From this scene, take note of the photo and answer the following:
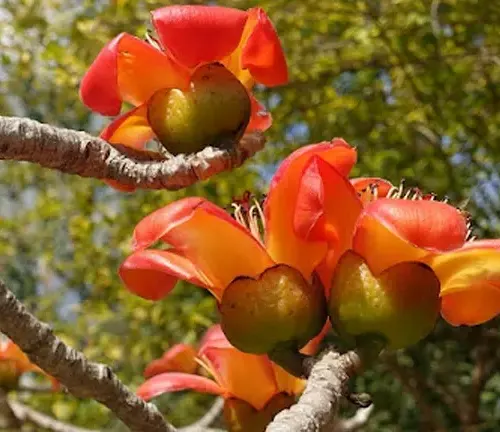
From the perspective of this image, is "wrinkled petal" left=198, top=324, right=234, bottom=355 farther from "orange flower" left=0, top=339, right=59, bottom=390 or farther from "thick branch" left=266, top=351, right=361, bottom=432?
"orange flower" left=0, top=339, right=59, bottom=390

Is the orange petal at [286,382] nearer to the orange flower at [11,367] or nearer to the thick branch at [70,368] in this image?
the thick branch at [70,368]

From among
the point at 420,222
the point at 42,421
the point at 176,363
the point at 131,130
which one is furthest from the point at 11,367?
the point at 420,222

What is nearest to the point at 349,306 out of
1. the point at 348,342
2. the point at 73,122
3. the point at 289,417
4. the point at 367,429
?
the point at 348,342

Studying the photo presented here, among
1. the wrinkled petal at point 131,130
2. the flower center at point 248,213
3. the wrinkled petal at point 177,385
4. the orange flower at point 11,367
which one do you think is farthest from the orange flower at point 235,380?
the orange flower at point 11,367

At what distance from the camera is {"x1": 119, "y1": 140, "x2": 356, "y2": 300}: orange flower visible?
0.88 meters

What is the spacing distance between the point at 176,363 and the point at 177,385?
0.33m

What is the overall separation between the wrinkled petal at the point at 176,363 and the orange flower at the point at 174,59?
1.47 feet

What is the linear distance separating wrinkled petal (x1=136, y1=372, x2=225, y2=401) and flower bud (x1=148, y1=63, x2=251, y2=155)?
263mm

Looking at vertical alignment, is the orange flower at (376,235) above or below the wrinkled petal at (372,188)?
above

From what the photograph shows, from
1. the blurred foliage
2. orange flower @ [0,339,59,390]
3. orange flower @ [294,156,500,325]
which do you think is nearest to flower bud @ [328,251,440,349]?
orange flower @ [294,156,500,325]

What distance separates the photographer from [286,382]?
3.48 feet

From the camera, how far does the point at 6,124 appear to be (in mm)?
787

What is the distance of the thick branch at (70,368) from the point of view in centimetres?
98

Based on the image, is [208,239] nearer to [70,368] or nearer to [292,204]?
[292,204]
